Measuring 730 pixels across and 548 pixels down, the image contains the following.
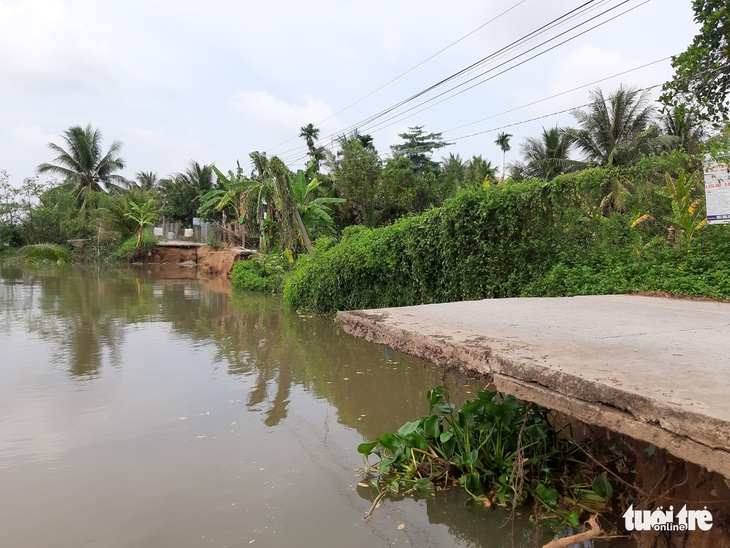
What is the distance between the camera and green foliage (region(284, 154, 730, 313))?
6383 mm

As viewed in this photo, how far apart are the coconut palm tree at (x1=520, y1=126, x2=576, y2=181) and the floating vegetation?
22.5 meters

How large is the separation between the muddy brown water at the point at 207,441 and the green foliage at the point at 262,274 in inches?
304

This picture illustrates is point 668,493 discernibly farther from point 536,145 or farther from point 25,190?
point 25,190

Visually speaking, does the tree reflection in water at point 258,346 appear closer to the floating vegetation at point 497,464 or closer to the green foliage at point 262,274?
the green foliage at point 262,274

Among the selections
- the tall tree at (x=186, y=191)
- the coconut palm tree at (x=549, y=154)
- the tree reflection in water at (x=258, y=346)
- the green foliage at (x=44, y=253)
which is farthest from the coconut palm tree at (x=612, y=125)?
the green foliage at (x=44, y=253)

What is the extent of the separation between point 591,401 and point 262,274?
1834cm

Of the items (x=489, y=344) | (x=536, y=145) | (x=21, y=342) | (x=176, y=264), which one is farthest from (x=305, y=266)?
(x=176, y=264)

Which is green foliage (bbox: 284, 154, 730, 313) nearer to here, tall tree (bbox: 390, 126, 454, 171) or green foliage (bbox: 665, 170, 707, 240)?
green foliage (bbox: 665, 170, 707, 240)

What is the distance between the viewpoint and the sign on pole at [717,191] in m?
5.59

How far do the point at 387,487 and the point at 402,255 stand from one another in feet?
20.3

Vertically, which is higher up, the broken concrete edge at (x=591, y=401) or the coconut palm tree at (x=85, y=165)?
the coconut palm tree at (x=85, y=165)

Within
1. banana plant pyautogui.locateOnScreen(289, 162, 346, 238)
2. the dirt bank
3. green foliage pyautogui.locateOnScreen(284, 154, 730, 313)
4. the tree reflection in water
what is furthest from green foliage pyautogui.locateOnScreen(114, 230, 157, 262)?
green foliage pyautogui.locateOnScreen(284, 154, 730, 313)

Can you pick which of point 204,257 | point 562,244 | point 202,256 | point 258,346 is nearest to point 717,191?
→ point 562,244

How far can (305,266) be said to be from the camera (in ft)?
45.5
